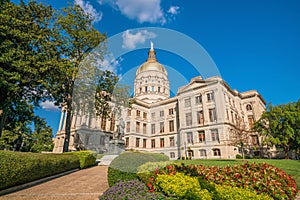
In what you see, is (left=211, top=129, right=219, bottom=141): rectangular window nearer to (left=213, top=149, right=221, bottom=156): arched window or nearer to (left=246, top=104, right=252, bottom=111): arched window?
(left=213, top=149, right=221, bottom=156): arched window

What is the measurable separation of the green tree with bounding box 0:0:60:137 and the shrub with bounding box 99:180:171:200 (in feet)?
39.6

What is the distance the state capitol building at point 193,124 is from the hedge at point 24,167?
33.2 feet

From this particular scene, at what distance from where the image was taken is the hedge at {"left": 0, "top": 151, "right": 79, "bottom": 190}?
6434mm

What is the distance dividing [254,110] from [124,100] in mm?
33592

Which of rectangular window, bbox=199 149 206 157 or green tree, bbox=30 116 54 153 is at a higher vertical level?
green tree, bbox=30 116 54 153

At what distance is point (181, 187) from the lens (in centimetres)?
444

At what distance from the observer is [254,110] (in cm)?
3550

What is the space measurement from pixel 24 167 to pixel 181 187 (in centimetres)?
709

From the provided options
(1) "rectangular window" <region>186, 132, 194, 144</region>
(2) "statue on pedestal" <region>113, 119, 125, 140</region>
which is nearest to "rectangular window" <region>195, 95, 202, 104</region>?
(1) "rectangular window" <region>186, 132, 194, 144</region>

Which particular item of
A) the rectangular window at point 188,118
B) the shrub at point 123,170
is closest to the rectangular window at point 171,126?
the rectangular window at point 188,118

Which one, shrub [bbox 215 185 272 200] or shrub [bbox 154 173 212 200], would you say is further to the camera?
shrub [bbox 154 173 212 200]

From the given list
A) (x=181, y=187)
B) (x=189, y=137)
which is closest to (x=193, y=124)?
(x=189, y=137)

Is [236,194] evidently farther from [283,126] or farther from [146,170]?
[283,126]

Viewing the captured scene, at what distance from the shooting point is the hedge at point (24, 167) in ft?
21.1
